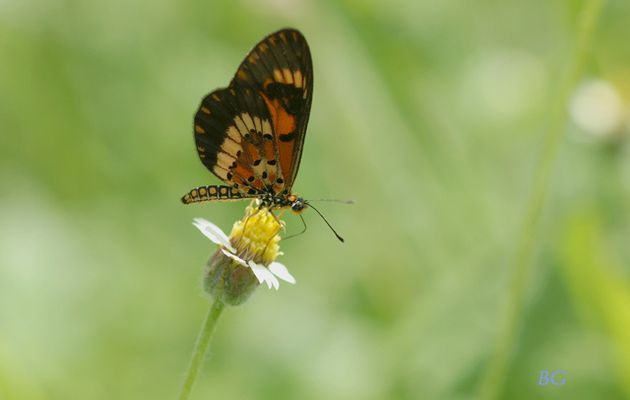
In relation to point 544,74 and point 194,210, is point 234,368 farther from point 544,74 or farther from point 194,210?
point 544,74

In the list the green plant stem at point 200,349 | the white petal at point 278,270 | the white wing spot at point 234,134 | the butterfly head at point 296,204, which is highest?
the white wing spot at point 234,134

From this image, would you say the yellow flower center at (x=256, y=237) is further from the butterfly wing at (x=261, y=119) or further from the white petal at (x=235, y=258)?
the butterfly wing at (x=261, y=119)

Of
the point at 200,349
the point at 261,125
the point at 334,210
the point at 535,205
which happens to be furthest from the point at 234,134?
the point at 334,210

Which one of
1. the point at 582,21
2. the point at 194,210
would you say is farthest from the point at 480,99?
the point at 582,21

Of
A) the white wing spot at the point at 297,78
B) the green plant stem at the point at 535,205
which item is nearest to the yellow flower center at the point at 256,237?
the white wing spot at the point at 297,78

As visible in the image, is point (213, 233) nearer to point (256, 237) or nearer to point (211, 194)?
point (256, 237)

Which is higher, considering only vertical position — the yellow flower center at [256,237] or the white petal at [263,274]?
the yellow flower center at [256,237]

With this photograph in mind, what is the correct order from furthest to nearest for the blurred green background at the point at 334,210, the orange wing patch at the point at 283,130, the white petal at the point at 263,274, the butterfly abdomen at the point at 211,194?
the blurred green background at the point at 334,210, the orange wing patch at the point at 283,130, the butterfly abdomen at the point at 211,194, the white petal at the point at 263,274
